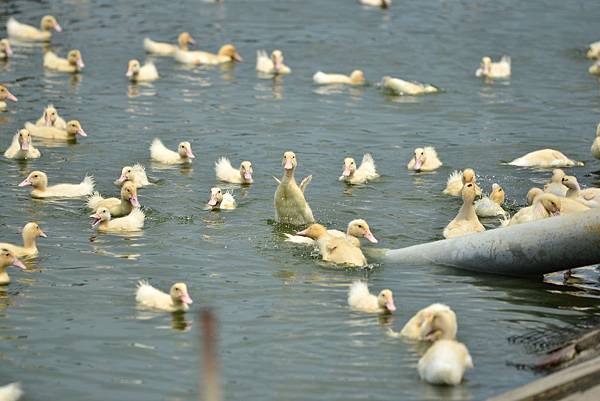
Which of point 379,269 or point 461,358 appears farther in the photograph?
point 379,269

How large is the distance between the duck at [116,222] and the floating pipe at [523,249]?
2.80 metres

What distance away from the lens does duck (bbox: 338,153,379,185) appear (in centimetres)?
1619

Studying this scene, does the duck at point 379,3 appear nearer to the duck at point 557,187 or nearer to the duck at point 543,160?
the duck at point 543,160

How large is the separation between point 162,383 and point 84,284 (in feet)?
9.13

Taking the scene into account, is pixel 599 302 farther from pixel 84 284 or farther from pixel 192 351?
pixel 84 284

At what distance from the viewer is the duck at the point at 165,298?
11234 millimetres

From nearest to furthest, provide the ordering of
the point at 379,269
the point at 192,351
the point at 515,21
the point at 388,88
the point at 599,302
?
the point at 192,351, the point at 599,302, the point at 379,269, the point at 388,88, the point at 515,21

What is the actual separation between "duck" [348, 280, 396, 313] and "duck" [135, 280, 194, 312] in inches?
55.9

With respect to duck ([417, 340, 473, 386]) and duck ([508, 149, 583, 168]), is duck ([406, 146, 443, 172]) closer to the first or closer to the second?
duck ([508, 149, 583, 168])

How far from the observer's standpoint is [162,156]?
1730 cm

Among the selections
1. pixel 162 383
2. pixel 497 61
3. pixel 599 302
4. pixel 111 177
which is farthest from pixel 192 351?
pixel 497 61

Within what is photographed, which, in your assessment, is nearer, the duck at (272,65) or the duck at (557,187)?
the duck at (557,187)

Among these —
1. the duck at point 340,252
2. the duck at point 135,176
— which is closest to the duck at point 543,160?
the duck at point 135,176

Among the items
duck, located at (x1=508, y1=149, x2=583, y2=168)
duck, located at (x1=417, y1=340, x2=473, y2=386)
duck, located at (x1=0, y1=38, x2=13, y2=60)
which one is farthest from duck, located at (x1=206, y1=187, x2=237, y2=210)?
duck, located at (x1=0, y1=38, x2=13, y2=60)
